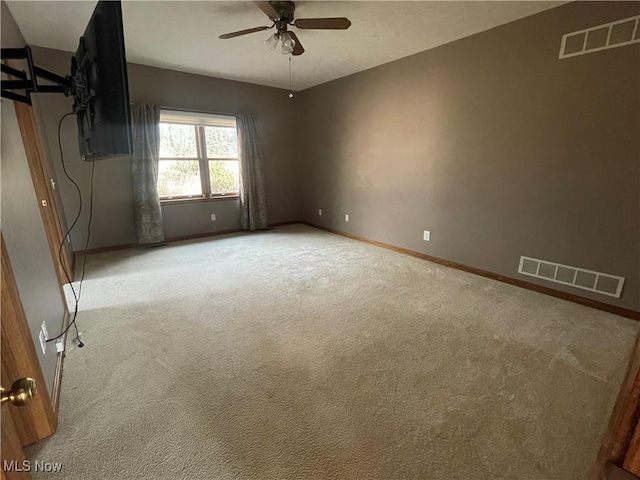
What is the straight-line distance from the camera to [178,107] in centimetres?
431

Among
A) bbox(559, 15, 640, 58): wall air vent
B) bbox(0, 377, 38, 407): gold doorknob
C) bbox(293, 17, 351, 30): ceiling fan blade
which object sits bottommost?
bbox(0, 377, 38, 407): gold doorknob

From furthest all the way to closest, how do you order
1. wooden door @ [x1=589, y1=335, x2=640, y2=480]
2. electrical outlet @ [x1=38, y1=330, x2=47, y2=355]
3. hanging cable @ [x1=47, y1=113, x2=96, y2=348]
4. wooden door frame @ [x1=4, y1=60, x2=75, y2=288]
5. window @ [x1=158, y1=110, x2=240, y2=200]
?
window @ [x1=158, y1=110, x2=240, y2=200] → wooden door frame @ [x1=4, y1=60, x2=75, y2=288] → hanging cable @ [x1=47, y1=113, x2=96, y2=348] → electrical outlet @ [x1=38, y1=330, x2=47, y2=355] → wooden door @ [x1=589, y1=335, x2=640, y2=480]

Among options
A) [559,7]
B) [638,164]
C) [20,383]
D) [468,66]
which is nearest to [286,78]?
[468,66]

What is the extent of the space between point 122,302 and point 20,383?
2388 mm

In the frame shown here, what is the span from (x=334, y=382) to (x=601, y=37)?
128 inches

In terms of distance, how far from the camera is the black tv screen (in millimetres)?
1069

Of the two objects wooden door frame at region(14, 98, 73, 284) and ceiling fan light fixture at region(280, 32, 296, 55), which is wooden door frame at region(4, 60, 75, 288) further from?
ceiling fan light fixture at region(280, 32, 296, 55)

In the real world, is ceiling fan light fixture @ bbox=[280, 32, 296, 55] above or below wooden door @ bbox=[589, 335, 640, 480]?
above

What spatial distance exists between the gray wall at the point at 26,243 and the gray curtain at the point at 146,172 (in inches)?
73.9

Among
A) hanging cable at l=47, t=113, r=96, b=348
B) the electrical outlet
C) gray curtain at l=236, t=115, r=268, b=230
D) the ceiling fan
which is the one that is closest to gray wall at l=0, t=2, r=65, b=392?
the electrical outlet

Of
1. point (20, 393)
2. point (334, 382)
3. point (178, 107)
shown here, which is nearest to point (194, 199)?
point (178, 107)

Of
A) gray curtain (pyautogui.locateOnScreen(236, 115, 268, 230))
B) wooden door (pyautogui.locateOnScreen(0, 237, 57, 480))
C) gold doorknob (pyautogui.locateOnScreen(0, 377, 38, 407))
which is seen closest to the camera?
gold doorknob (pyautogui.locateOnScreen(0, 377, 38, 407))

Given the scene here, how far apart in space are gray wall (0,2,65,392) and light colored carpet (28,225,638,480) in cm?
32

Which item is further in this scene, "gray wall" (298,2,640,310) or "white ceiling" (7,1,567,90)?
"white ceiling" (7,1,567,90)
